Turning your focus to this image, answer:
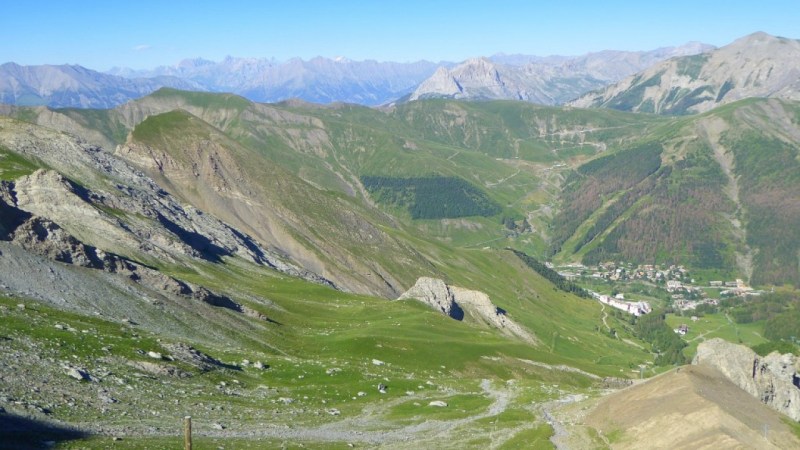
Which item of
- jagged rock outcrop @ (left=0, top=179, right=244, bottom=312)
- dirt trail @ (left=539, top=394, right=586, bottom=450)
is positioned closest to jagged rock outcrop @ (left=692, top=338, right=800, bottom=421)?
dirt trail @ (left=539, top=394, right=586, bottom=450)

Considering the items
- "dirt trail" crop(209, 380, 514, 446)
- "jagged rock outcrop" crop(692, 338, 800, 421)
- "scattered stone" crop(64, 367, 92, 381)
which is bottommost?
"jagged rock outcrop" crop(692, 338, 800, 421)

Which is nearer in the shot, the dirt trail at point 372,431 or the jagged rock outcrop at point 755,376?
the dirt trail at point 372,431

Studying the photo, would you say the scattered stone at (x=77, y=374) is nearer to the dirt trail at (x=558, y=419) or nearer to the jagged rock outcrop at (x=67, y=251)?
the dirt trail at (x=558, y=419)

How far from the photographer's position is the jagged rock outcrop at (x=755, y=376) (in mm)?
127500

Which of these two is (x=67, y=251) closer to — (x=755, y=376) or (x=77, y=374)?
(x=77, y=374)

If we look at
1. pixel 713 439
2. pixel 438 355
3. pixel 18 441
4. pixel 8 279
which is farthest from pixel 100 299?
pixel 713 439

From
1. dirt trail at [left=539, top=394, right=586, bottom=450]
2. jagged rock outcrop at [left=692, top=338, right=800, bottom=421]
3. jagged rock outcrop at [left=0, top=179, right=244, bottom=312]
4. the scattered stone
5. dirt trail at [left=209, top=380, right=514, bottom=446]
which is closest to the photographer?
the scattered stone

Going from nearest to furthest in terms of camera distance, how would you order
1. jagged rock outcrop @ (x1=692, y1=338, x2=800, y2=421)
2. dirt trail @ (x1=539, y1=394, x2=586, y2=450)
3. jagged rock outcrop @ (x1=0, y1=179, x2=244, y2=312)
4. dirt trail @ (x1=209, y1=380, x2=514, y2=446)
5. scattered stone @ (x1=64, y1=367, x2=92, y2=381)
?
scattered stone @ (x1=64, y1=367, x2=92, y2=381) < dirt trail @ (x1=209, y1=380, x2=514, y2=446) < dirt trail @ (x1=539, y1=394, x2=586, y2=450) < jagged rock outcrop @ (x1=0, y1=179, x2=244, y2=312) < jagged rock outcrop @ (x1=692, y1=338, x2=800, y2=421)

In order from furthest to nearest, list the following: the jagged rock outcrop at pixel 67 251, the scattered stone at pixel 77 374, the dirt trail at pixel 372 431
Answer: the jagged rock outcrop at pixel 67 251
the dirt trail at pixel 372 431
the scattered stone at pixel 77 374

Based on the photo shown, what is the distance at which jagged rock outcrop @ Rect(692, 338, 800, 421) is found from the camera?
128 meters

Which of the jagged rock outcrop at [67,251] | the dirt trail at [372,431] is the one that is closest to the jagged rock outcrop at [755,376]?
the dirt trail at [372,431]

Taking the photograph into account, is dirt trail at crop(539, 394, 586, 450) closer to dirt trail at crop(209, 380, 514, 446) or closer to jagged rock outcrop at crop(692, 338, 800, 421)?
dirt trail at crop(209, 380, 514, 446)

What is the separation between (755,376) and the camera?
422ft

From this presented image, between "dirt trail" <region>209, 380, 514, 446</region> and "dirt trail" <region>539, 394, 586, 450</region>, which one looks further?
"dirt trail" <region>539, 394, 586, 450</region>
